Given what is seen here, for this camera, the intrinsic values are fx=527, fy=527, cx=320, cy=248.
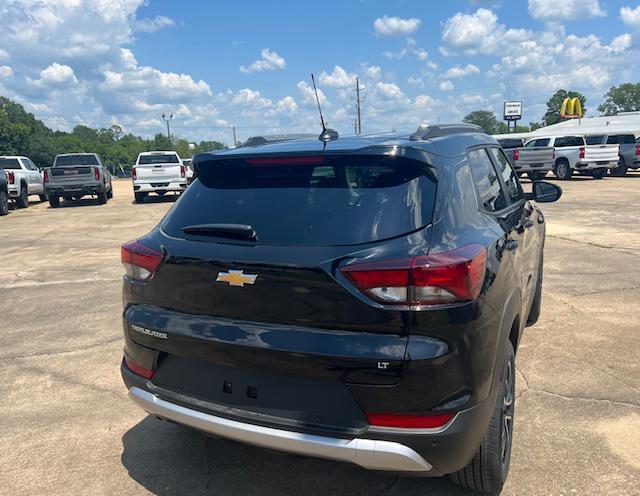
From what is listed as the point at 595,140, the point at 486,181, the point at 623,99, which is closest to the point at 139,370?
the point at 486,181

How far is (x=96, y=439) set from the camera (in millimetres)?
3303

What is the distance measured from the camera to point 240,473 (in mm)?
2902

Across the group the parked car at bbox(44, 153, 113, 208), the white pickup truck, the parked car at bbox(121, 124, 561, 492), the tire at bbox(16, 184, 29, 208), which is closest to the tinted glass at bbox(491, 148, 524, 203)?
the parked car at bbox(121, 124, 561, 492)

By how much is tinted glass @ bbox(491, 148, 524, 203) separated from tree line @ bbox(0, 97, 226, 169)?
9971cm

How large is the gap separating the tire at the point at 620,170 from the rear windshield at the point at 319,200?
27823 mm

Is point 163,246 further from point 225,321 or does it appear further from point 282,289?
point 282,289

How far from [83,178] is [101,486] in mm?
18211

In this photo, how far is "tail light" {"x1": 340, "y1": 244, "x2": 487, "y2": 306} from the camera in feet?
6.95

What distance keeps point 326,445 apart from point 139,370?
1.14 metres

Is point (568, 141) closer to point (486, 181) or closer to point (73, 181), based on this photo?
point (73, 181)

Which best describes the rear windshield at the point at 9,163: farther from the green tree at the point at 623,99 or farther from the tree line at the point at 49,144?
the green tree at the point at 623,99

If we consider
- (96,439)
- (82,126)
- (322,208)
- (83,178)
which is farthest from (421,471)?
(82,126)

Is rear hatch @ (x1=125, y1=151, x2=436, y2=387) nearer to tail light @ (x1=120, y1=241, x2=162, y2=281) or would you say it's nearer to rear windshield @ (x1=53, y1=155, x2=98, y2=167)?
tail light @ (x1=120, y1=241, x2=162, y2=281)

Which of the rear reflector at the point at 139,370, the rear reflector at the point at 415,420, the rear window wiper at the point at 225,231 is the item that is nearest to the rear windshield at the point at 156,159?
the rear reflector at the point at 139,370
